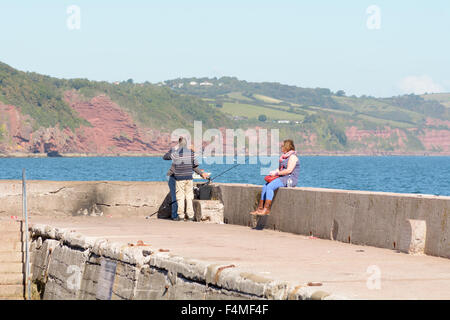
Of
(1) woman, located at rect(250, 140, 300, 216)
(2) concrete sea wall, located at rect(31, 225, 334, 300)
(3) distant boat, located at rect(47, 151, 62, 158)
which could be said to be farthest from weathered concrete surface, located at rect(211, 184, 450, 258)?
(3) distant boat, located at rect(47, 151, 62, 158)

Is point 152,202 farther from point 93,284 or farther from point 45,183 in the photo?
point 93,284

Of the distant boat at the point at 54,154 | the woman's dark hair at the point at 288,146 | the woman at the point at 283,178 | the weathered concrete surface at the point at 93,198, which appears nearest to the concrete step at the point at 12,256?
the weathered concrete surface at the point at 93,198

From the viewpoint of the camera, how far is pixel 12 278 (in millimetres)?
12398

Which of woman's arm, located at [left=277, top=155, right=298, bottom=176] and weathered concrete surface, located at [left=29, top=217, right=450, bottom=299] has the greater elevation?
woman's arm, located at [left=277, top=155, right=298, bottom=176]

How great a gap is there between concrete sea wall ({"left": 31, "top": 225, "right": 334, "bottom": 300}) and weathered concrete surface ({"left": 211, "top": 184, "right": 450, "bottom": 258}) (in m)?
2.96

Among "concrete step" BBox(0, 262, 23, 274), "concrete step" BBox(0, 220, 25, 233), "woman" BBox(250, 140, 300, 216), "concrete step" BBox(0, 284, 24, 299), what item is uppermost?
"woman" BBox(250, 140, 300, 216)

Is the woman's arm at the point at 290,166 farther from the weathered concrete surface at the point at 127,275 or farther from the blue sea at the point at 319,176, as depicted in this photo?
the blue sea at the point at 319,176

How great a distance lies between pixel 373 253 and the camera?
9930 mm

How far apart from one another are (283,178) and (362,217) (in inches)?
94.2

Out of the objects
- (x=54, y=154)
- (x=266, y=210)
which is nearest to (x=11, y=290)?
(x=266, y=210)

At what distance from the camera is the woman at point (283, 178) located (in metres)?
13.0

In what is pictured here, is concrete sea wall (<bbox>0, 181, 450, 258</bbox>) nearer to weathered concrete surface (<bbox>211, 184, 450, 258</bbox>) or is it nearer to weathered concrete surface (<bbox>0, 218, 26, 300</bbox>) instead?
weathered concrete surface (<bbox>211, 184, 450, 258</bbox>)

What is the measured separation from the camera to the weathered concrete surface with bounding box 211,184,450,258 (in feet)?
32.1
